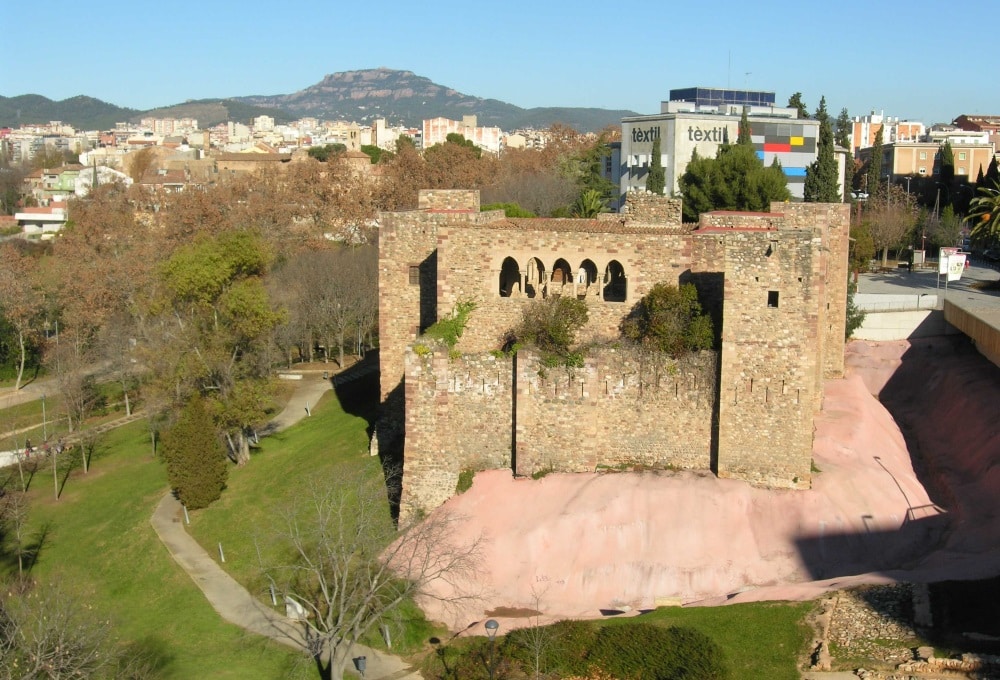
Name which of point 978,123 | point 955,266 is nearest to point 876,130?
point 978,123

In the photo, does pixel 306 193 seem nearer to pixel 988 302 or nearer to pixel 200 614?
pixel 988 302

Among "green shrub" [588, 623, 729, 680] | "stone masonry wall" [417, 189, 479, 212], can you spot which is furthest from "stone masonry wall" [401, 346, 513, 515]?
"stone masonry wall" [417, 189, 479, 212]

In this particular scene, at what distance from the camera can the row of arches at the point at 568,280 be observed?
25.7 m

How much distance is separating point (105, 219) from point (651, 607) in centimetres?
5485

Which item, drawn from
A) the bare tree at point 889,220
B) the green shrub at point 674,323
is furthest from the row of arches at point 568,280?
the bare tree at point 889,220

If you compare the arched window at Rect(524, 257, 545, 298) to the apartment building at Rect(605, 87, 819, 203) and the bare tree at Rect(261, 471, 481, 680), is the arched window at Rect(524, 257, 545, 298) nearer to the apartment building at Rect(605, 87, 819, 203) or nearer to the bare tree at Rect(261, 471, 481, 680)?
the bare tree at Rect(261, 471, 481, 680)

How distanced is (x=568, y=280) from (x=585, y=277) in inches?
17.2

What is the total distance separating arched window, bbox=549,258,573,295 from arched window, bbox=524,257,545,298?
244 millimetres

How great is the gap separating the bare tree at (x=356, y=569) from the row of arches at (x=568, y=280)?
6.14 metres

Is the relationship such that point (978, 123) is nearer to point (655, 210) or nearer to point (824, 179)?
point (824, 179)

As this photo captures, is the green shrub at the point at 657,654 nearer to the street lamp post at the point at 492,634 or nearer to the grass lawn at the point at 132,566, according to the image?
the street lamp post at the point at 492,634

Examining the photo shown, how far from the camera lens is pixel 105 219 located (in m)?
66.6

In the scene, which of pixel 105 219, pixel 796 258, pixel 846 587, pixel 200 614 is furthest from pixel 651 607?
pixel 105 219

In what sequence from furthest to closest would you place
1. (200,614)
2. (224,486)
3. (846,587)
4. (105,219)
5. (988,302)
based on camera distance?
(105,219) < (988,302) < (224,486) < (200,614) < (846,587)
